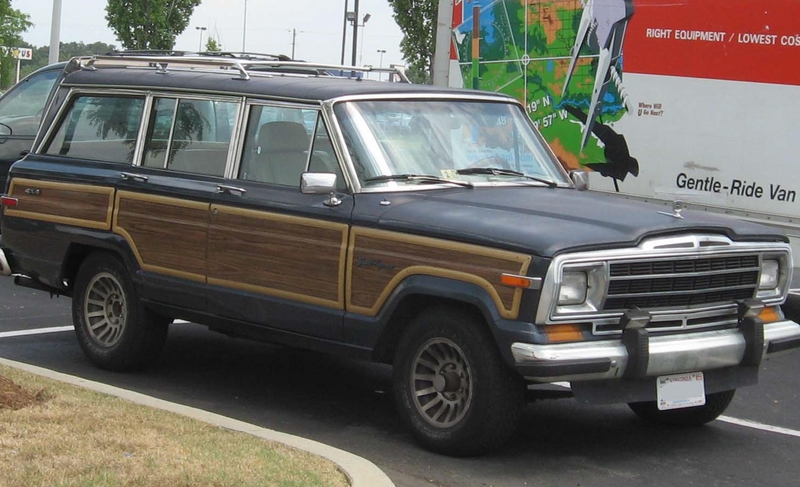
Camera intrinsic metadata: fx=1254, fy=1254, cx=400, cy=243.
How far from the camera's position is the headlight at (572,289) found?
20.9 feet

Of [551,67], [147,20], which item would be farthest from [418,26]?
[551,67]

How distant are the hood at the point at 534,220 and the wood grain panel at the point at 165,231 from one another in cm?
138

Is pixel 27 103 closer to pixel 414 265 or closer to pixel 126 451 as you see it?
pixel 414 265

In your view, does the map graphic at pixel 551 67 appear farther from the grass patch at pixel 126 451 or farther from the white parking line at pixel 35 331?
the grass patch at pixel 126 451

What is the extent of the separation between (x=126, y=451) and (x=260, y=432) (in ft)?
2.78

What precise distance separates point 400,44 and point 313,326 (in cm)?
3884

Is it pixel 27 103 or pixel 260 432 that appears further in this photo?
pixel 27 103

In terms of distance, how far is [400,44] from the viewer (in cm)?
4553

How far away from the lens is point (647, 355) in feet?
21.2

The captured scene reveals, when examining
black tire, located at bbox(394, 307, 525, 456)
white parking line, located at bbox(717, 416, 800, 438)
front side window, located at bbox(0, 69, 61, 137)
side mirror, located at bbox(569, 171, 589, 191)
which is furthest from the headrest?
front side window, located at bbox(0, 69, 61, 137)

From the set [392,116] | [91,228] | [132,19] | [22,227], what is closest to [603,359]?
[392,116]

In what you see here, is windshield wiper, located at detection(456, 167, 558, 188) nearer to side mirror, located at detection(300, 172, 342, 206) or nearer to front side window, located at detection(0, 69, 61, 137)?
side mirror, located at detection(300, 172, 342, 206)

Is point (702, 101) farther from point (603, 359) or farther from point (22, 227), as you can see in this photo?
point (22, 227)

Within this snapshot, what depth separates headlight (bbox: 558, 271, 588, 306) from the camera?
6.36 meters
